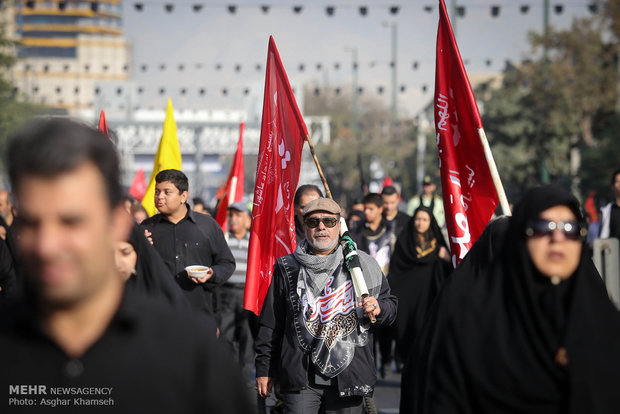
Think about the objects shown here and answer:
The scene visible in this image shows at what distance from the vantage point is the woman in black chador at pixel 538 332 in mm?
3375

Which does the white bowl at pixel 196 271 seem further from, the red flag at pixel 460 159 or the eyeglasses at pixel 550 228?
the eyeglasses at pixel 550 228

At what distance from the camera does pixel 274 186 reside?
7891 mm

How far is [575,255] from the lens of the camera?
352 cm

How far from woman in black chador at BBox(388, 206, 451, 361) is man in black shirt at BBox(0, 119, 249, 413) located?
923 cm

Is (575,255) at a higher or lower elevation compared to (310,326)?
higher

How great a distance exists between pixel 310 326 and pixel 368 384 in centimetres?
44

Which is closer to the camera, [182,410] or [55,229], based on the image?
[55,229]

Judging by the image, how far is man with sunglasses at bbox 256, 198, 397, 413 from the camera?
5.61 metres

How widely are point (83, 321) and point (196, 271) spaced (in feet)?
18.0

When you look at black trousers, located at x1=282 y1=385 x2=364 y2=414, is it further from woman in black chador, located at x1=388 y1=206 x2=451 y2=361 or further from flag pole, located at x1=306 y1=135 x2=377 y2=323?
woman in black chador, located at x1=388 y1=206 x2=451 y2=361

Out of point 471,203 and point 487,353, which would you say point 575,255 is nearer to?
point 487,353

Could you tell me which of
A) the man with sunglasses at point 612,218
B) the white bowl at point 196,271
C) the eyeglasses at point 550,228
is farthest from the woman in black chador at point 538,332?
the man with sunglasses at point 612,218

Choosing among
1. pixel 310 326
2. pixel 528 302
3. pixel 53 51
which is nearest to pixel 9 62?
pixel 310 326

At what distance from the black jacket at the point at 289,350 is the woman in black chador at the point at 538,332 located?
73.2 inches
